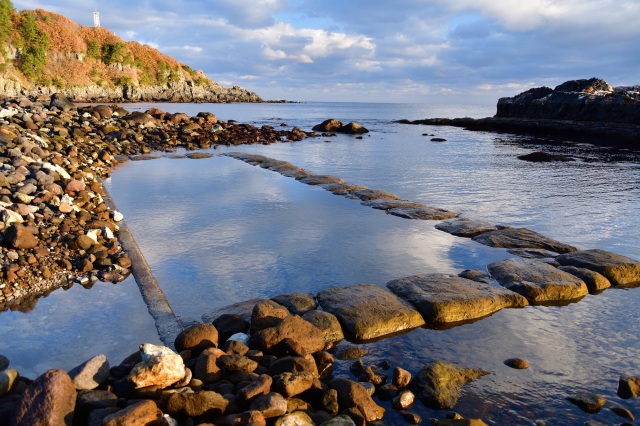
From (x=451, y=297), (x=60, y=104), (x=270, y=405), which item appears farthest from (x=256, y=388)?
(x=60, y=104)

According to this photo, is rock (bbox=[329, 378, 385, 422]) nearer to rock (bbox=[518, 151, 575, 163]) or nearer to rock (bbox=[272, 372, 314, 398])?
Answer: rock (bbox=[272, 372, 314, 398])

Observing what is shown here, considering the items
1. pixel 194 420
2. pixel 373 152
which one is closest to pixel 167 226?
pixel 194 420

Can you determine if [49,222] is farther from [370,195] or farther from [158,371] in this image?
[370,195]

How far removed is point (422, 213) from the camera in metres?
12.1

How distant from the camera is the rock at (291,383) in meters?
3.95

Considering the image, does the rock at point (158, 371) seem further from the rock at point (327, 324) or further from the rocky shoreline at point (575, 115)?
the rocky shoreline at point (575, 115)

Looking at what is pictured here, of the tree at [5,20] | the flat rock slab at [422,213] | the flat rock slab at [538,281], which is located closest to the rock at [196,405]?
the flat rock slab at [538,281]

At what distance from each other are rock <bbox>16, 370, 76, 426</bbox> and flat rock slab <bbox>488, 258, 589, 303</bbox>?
19.8ft

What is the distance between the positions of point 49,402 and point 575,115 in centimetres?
6273

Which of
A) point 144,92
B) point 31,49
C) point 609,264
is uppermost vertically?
point 31,49

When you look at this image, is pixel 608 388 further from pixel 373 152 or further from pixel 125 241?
pixel 373 152

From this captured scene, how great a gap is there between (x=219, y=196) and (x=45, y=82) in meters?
91.8

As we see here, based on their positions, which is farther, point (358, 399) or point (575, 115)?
point (575, 115)

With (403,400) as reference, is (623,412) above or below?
above
